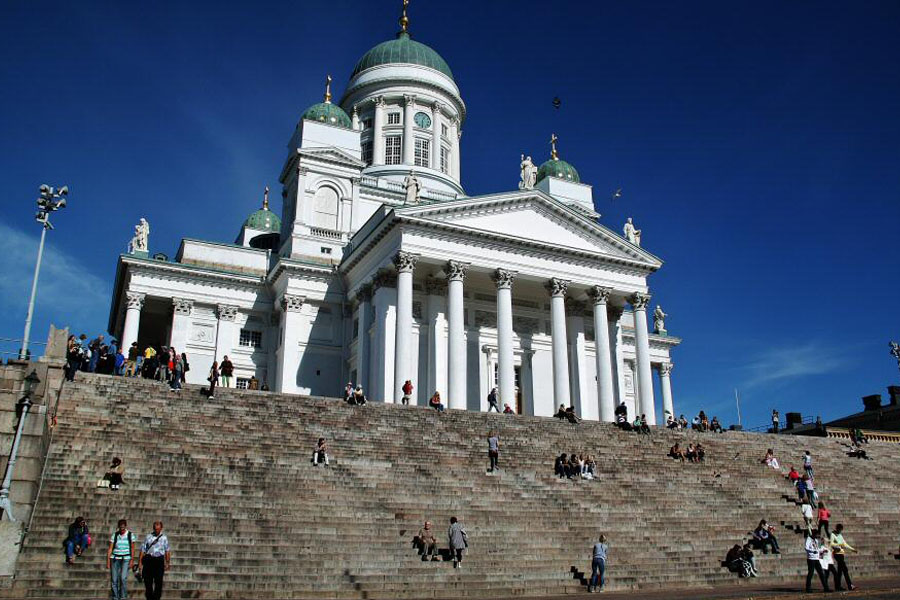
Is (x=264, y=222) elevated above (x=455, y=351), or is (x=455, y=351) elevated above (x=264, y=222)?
(x=264, y=222)

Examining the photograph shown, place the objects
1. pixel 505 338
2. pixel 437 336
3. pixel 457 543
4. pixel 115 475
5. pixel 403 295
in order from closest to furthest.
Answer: pixel 457 543, pixel 115 475, pixel 403 295, pixel 505 338, pixel 437 336

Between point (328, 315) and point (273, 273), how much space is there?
A: 3.92m

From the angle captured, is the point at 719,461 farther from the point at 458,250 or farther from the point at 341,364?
the point at 341,364

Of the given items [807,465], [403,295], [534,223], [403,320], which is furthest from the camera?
[534,223]

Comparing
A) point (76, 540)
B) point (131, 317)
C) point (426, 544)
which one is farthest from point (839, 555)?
point (131, 317)

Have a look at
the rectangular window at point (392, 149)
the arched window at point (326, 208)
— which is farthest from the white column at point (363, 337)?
the rectangular window at point (392, 149)

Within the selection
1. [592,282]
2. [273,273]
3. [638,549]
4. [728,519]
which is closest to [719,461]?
[728,519]

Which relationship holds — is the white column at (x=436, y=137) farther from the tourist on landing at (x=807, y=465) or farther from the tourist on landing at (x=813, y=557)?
the tourist on landing at (x=813, y=557)

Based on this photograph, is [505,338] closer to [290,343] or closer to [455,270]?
[455,270]

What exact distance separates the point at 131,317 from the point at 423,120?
84.1ft

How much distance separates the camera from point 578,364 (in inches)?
1639

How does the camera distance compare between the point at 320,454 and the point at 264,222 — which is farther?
the point at 264,222

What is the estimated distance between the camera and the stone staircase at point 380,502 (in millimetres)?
16109

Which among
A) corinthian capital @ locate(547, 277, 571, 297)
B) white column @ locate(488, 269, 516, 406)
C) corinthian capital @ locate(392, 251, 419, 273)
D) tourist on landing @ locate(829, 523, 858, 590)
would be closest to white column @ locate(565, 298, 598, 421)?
corinthian capital @ locate(547, 277, 571, 297)
